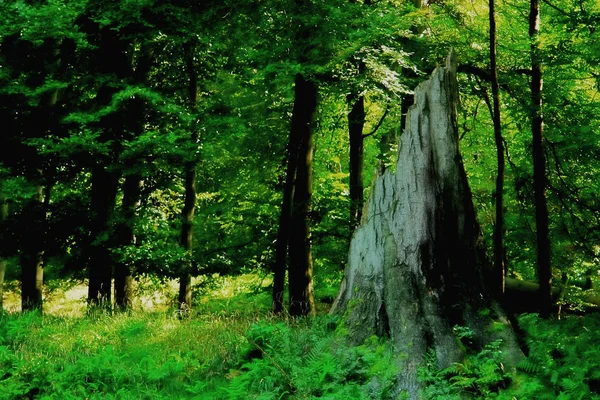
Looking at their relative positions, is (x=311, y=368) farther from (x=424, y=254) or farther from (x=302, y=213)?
(x=302, y=213)

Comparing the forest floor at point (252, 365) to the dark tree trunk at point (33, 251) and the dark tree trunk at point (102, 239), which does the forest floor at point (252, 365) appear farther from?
the dark tree trunk at point (33, 251)

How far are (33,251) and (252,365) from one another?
8.90 m

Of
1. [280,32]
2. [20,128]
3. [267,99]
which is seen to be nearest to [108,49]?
[20,128]

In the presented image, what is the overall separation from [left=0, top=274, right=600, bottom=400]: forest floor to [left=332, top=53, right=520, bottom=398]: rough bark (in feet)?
0.93

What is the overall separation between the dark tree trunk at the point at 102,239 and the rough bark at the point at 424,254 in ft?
24.2

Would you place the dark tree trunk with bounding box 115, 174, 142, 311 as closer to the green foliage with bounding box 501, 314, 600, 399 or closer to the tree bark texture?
the tree bark texture

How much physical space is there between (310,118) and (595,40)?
553cm

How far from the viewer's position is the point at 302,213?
40.2 feet

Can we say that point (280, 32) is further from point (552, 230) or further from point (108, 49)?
point (552, 230)

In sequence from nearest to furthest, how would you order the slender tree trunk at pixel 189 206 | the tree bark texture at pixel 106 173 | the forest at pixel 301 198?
the forest at pixel 301 198, the tree bark texture at pixel 106 173, the slender tree trunk at pixel 189 206

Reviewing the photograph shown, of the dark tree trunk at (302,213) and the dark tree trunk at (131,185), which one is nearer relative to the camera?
the dark tree trunk at (302,213)

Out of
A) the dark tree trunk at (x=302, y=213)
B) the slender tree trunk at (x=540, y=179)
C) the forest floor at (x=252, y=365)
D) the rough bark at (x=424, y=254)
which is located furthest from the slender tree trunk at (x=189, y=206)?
the rough bark at (x=424, y=254)

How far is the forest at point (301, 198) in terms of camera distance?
261 inches

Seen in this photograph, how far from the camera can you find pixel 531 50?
10375 millimetres
